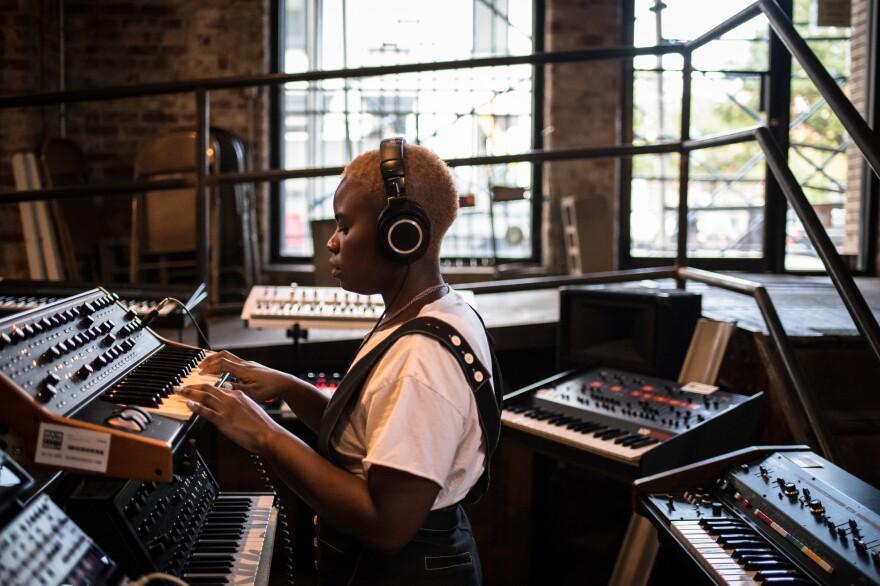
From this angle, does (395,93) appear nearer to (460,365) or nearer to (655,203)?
(655,203)

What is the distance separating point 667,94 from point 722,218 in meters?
1.05

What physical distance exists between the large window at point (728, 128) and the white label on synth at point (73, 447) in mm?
5520

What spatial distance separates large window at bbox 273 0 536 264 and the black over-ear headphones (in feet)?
15.7

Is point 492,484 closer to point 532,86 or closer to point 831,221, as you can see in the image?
point 532,86

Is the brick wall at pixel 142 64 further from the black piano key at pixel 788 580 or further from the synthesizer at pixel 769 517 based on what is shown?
the black piano key at pixel 788 580

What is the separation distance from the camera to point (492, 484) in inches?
115

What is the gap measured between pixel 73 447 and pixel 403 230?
1.89ft

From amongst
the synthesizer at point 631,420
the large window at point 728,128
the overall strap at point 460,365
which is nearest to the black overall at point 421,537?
the overall strap at point 460,365

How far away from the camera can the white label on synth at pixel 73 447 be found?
1.06 meters

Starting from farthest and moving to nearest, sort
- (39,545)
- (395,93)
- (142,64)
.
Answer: (395,93) < (142,64) < (39,545)

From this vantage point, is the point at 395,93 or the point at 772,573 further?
the point at 395,93

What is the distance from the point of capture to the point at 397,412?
1.18 metres

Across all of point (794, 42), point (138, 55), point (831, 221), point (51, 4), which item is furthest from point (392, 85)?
point (794, 42)

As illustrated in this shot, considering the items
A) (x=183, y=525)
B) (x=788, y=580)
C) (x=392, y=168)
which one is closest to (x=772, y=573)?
(x=788, y=580)
